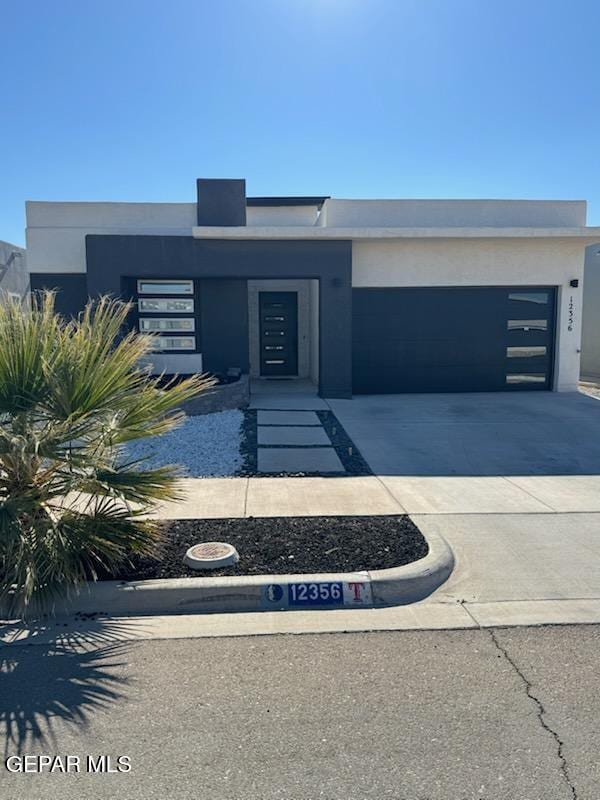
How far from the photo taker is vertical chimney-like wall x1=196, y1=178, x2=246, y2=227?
14.0 meters

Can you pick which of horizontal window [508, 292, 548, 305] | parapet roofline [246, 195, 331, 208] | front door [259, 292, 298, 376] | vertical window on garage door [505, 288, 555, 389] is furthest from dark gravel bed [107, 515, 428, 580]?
parapet roofline [246, 195, 331, 208]

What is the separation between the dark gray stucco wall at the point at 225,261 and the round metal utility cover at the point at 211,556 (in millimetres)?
9270

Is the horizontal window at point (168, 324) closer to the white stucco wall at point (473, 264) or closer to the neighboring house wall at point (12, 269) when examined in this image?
the white stucco wall at point (473, 264)

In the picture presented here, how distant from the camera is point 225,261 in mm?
13383

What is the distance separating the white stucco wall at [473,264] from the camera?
1429cm

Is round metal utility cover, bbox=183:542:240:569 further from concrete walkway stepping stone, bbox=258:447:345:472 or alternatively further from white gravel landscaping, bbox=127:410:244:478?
concrete walkway stepping stone, bbox=258:447:345:472

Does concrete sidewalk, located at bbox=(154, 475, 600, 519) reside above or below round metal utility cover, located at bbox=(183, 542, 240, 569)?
below

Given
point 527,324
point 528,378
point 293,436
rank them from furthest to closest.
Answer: point 528,378 → point 527,324 → point 293,436

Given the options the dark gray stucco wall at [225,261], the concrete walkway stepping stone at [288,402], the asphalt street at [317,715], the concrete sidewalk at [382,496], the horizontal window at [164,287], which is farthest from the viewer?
the horizontal window at [164,287]

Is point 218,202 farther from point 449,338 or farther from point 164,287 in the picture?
point 449,338

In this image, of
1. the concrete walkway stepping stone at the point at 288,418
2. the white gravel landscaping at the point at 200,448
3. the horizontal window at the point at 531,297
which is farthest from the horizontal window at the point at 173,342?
the horizontal window at the point at 531,297

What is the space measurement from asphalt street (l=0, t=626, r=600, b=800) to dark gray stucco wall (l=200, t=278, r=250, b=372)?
11332 mm

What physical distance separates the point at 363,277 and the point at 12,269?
11212mm

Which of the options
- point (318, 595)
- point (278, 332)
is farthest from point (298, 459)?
point (278, 332)
